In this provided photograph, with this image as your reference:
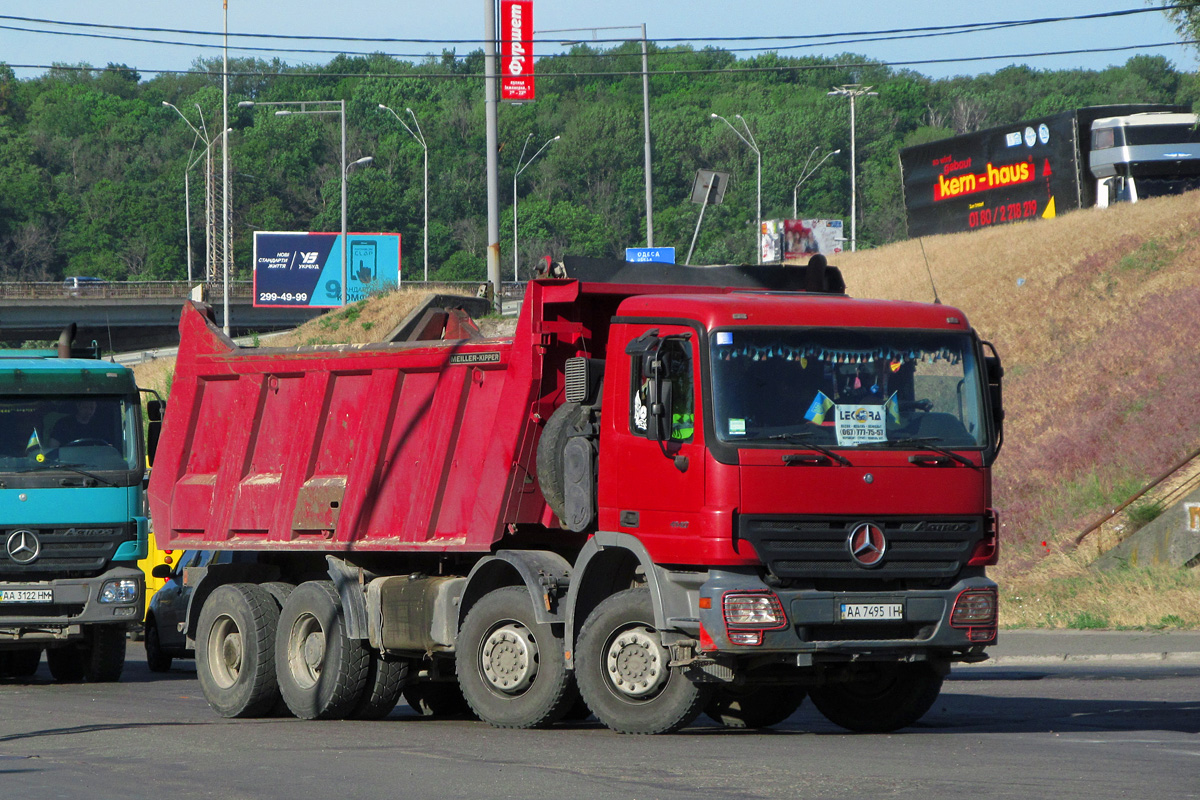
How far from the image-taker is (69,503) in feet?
48.7

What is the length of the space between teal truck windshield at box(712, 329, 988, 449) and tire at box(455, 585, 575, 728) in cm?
208

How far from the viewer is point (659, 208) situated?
4840 inches

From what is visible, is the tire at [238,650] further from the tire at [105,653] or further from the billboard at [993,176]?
the billboard at [993,176]

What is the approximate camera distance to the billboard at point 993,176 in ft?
152

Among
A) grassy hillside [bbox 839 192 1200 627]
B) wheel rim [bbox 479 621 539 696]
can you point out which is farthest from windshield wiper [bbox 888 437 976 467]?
grassy hillside [bbox 839 192 1200 627]

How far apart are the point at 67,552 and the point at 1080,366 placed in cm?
2203

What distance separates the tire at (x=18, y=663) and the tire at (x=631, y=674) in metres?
9.05

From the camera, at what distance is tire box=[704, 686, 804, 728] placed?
10.8 meters

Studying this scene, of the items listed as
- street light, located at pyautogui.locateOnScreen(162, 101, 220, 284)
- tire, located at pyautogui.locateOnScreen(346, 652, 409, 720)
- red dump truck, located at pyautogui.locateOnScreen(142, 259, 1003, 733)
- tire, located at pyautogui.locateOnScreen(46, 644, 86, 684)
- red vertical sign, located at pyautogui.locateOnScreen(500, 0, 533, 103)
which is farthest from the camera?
street light, located at pyautogui.locateOnScreen(162, 101, 220, 284)

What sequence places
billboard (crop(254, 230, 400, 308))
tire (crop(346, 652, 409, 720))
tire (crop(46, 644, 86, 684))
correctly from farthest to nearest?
→ billboard (crop(254, 230, 400, 308)) → tire (crop(46, 644, 86, 684)) → tire (crop(346, 652, 409, 720))

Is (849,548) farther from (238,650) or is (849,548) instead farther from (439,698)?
(238,650)

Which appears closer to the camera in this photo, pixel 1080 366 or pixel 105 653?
pixel 105 653

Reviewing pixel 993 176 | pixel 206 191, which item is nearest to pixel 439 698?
pixel 993 176

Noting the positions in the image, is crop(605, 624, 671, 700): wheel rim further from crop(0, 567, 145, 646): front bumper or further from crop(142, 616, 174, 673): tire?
crop(142, 616, 174, 673): tire
